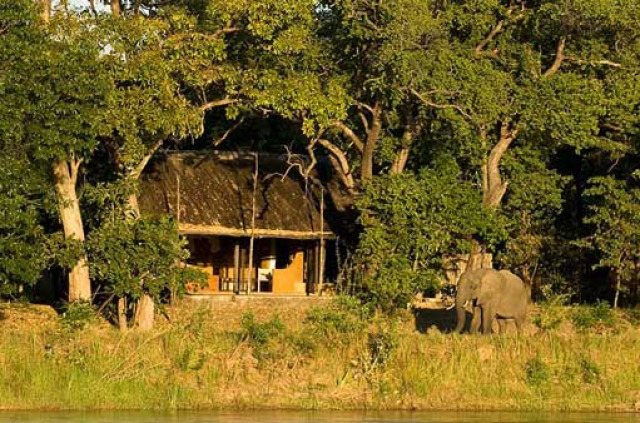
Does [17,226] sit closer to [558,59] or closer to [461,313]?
[461,313]

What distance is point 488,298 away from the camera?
28578mm

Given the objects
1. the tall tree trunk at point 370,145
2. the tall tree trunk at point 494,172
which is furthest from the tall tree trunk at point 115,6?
the tall tree trunk at point 494,172

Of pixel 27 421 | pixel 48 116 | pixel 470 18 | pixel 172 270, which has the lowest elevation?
pixel 27 421

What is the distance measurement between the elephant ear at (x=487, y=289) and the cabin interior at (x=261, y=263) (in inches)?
295

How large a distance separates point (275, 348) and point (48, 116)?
18.4 ft

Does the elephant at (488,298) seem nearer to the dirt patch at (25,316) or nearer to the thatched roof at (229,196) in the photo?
the thatched roof at (229,196)

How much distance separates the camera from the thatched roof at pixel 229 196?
33312 millimetres

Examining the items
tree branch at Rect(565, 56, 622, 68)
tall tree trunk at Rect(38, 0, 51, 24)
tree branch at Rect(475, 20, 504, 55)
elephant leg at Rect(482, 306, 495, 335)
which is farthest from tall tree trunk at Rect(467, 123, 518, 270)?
tall tree trunk at Rect(38, 0, 51, 24)

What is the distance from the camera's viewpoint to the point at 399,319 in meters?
29.3

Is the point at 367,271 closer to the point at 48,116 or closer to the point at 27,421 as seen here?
the point at 48,116

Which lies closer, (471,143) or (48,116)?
(48,116)

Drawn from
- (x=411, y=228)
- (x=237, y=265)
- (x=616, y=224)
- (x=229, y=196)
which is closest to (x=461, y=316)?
(x=411, y=228)

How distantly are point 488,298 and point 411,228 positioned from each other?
2983mm

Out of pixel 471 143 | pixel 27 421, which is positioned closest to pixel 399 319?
pixel 471 143
